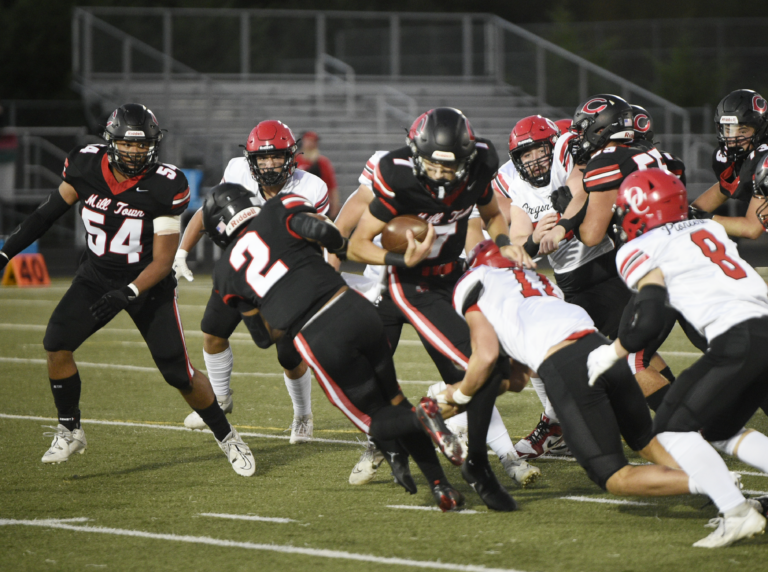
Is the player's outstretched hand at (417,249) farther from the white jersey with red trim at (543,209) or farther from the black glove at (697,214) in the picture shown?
the black glove at (697,214)

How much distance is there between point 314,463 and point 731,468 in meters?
2.17

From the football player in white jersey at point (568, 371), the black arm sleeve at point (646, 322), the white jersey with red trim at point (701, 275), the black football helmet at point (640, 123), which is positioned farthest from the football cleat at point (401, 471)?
the black football helmet at point (640, 123)

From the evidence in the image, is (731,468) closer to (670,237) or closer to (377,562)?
(670,237)

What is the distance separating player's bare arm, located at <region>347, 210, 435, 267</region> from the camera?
4.47m

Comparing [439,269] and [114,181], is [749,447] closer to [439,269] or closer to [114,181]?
[439,269]

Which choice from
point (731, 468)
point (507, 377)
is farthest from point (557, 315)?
point (731, 468)

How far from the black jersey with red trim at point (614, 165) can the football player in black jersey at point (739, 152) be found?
2.03 feet

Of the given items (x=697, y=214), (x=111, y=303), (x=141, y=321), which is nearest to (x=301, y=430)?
(x=141, y=321)

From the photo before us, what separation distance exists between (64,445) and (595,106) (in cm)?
346

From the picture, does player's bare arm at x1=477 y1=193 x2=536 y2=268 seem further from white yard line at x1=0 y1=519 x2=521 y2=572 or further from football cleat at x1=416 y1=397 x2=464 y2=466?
white yard line at x1=0 y1=519 x2=521 y2=572

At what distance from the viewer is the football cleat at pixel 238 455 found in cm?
509

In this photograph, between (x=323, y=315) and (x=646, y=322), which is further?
(x=323, y=315)

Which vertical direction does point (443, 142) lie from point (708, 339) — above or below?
above

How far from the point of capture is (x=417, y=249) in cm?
447
